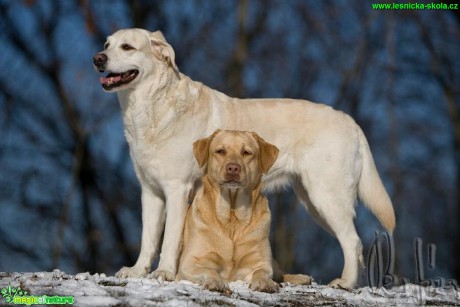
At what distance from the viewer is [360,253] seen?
26.5 ft

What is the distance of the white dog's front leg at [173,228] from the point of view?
7199 mm

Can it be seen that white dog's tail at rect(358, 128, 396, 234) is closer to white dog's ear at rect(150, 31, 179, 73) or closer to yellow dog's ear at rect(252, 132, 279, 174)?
yellow dog's ear at rect(252, 132, 279, 174)

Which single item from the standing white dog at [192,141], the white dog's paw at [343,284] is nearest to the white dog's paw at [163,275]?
the standing white dog at [192,141]

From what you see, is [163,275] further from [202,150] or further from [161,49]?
[161,49]

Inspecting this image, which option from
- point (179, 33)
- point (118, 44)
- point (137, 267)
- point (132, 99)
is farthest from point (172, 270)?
point (179, 33)

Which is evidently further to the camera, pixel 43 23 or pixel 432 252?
pixel 43 23

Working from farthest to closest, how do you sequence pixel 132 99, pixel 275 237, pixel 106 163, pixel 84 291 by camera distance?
pixel 275 237 < pixel 106 163 < pixel 132 99 < pixel 84 291

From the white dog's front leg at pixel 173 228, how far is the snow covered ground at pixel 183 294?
2.10 feet

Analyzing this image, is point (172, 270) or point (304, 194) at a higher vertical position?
point (304, 194)

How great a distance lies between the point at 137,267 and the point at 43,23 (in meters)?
10.2

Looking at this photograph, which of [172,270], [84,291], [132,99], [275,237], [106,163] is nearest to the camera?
[84,291]

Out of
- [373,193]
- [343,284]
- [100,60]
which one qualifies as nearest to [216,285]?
[343,284]

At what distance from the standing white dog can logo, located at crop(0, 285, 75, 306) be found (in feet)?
6.19

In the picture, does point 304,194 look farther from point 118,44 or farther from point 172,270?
point 118,44
